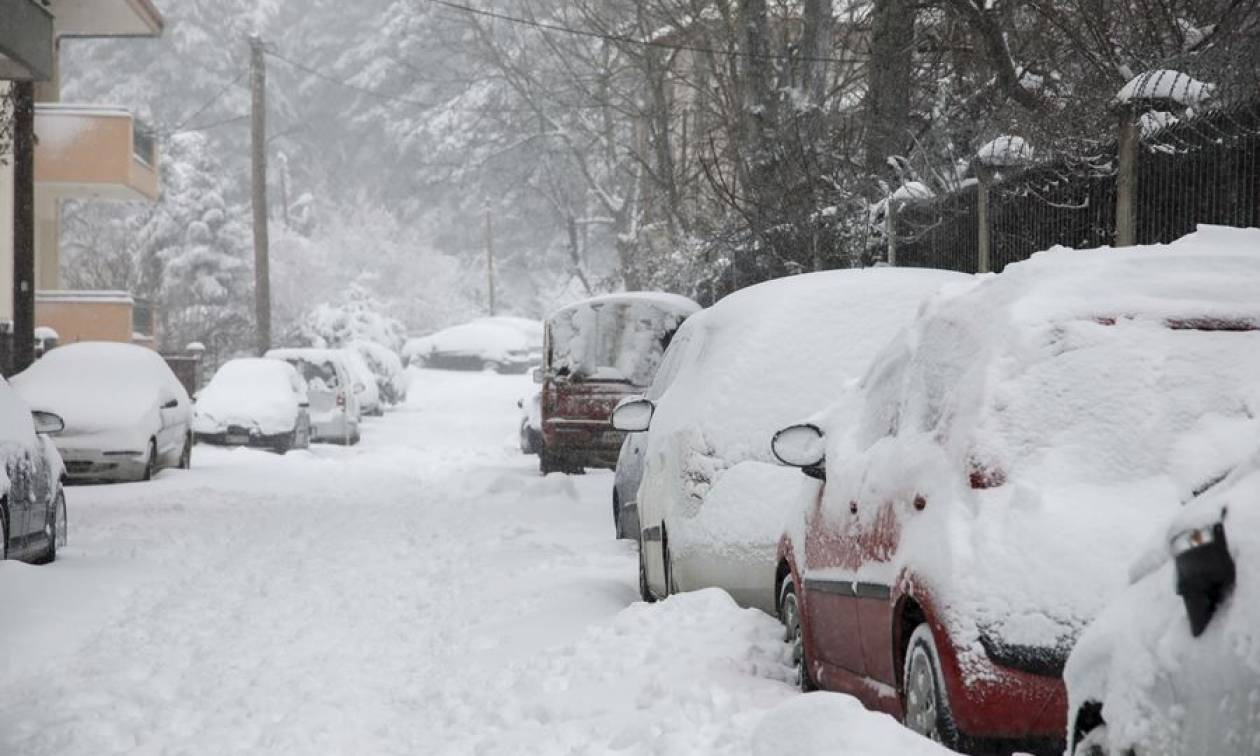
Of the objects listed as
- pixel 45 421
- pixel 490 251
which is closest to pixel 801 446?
pixel 45 421

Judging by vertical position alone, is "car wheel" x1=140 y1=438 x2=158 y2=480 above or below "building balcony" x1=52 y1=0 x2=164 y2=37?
below

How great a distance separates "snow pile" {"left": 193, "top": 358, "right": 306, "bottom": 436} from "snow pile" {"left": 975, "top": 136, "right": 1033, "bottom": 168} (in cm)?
1513

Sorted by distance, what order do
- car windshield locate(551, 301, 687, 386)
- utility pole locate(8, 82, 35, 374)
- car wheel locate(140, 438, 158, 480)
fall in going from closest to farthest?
car wheel locate(140, 438, 158, 480) → car windshield locate(551, 301, 687, 386) → utility pole locate(8, 82, 35, 374)

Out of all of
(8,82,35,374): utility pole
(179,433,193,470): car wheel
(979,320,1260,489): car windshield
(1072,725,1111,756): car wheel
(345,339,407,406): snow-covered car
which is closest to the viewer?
(1072,725,1111,756): car wheel

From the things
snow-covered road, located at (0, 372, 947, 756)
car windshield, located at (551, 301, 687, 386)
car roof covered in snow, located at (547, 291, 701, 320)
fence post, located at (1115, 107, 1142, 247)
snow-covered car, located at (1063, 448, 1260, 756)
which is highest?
fence post, located at (1115, 107, 1142, 247)

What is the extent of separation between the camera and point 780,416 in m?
8.28

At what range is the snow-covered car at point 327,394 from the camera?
97.9 feet

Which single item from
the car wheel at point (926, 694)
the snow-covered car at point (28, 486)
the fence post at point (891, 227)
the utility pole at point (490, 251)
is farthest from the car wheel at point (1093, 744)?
the utility pole at point (490, 251)

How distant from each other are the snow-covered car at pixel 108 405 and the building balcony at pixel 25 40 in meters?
3.55

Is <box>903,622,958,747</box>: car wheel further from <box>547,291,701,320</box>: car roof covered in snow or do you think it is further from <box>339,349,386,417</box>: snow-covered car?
Result: <box>339,349,386,417</box>: snow-covered car

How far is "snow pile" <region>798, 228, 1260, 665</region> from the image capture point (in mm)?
4715

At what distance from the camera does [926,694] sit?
17.2 ft

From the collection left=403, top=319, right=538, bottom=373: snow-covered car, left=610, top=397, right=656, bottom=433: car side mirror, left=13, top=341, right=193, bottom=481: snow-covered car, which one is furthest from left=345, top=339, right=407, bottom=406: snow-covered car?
left=610, top=397, right=656, bottom=433: car side mirror

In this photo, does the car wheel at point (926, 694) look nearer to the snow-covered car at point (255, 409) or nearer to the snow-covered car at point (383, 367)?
the snow-covered car at point (255, 409)
